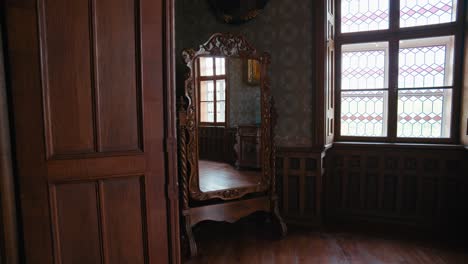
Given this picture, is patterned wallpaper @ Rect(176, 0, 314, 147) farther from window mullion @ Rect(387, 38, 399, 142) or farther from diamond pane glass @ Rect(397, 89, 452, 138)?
diamond pane glass @ Rect(397, 89, 452, 138)

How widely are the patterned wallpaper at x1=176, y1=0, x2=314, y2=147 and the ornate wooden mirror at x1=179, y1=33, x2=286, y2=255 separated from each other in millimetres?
353

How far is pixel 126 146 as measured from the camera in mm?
1615

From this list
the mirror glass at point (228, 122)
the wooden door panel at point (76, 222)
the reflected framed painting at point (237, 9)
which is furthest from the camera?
the reflected framed painting at point (237, 9)

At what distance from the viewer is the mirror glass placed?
8.51 ft

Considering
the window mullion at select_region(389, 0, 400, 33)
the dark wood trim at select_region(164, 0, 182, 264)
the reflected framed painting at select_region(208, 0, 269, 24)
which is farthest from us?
the reflected framed painting at select_region(208, 0, 269, 24)

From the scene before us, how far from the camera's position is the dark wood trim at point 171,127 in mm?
1670

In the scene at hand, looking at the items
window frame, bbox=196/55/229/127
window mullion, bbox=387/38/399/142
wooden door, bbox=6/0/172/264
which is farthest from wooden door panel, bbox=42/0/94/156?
window mullion, bbox=387/38/399/142

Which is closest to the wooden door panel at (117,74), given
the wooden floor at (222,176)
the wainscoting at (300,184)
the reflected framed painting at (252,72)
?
the wooden floor at (222,176)

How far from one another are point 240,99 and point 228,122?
0.78 ft

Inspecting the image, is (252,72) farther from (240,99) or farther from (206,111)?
(206,111)

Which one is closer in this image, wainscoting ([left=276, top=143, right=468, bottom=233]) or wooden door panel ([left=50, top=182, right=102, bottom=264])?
wooden door panel ([left=50, top=182, right=102, bottom=264])

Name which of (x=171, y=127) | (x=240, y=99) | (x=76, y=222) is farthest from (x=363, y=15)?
(x=76, y=222)

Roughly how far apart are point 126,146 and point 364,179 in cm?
252

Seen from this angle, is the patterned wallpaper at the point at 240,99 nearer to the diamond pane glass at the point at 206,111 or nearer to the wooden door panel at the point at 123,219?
the diamond pane glass at the point at 206,111
